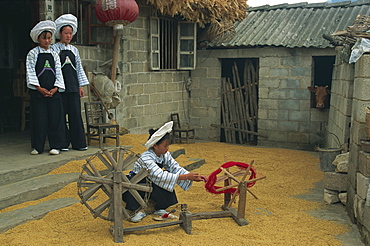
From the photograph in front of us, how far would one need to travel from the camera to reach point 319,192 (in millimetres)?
6590

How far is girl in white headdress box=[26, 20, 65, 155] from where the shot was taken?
6.52 metres

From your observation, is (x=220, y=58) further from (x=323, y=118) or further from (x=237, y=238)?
(x=237, y=238)

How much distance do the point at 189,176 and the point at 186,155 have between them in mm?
4384

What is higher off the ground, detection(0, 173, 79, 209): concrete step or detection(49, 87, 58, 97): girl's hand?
detection(49, 87, 58, 97): girl's hand

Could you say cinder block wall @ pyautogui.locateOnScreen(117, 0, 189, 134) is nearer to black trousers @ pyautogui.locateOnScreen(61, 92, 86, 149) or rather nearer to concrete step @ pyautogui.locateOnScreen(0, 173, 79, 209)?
black trousers @ pyautogui.locateOnScreen(61, 92, 86, 149)

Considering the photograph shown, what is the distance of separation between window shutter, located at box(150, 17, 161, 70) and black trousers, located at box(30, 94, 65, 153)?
3612mm

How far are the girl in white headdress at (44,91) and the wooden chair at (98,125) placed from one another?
0.94 metres

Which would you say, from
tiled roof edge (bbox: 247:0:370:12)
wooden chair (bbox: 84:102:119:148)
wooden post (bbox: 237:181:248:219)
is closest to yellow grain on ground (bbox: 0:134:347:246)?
wooden post (bbox: 237:181:248:219)

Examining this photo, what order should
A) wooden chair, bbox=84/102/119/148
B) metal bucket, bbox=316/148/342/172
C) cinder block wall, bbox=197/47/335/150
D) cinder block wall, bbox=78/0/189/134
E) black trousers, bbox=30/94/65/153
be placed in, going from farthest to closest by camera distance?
cinder block wall, bbox=197/47/335/150
cinder block wall, bbox=78/0/189/134
wooden chair, bbox=84/102/119/148
metal bucket, bbox=316/148/342/172
black trousers, bbox=30/94/65/153

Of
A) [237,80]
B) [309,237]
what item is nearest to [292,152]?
[237,80]

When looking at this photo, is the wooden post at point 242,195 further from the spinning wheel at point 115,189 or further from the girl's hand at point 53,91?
the girl's hand at point 53,91

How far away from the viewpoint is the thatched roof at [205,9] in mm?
9289

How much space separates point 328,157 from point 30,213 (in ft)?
15.6

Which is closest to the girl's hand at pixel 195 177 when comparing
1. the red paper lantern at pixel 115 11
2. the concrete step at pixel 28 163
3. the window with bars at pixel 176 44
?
the concrete step at pixel 28 163
